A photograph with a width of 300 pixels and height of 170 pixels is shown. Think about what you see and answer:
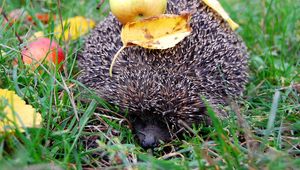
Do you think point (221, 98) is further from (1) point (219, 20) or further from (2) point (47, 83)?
(2) point (47, 83)

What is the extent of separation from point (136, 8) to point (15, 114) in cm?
108

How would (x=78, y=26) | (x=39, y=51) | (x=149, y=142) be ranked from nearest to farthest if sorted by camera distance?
(x=149, y=142), (x=39, y=51), (x=78, y=26)

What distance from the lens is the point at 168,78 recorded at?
2.89 meters

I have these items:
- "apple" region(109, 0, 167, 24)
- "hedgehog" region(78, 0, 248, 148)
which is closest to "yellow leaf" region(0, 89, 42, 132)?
"hedgehog" region(78, 0, 248, 148)

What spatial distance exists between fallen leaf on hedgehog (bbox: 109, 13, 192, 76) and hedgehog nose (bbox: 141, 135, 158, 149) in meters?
0.49

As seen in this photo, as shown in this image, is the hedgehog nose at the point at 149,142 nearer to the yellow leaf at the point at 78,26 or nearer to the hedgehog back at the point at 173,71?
the hedgehog back at the point at 173,71

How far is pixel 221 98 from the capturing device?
3201mm

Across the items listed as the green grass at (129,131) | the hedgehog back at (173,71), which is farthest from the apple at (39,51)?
the hedgehog back at (173,71)

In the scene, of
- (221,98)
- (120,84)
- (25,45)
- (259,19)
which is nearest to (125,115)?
(120,84)

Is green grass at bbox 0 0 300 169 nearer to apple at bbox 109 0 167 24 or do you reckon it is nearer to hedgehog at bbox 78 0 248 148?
hedgehog at bbox 78 0 248 148

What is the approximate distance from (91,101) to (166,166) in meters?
0.93

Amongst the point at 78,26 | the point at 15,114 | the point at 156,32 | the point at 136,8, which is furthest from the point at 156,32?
the point at 78,26

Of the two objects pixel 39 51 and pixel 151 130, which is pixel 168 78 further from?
pixel 39 51

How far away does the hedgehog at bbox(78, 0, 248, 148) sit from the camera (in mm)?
2883
